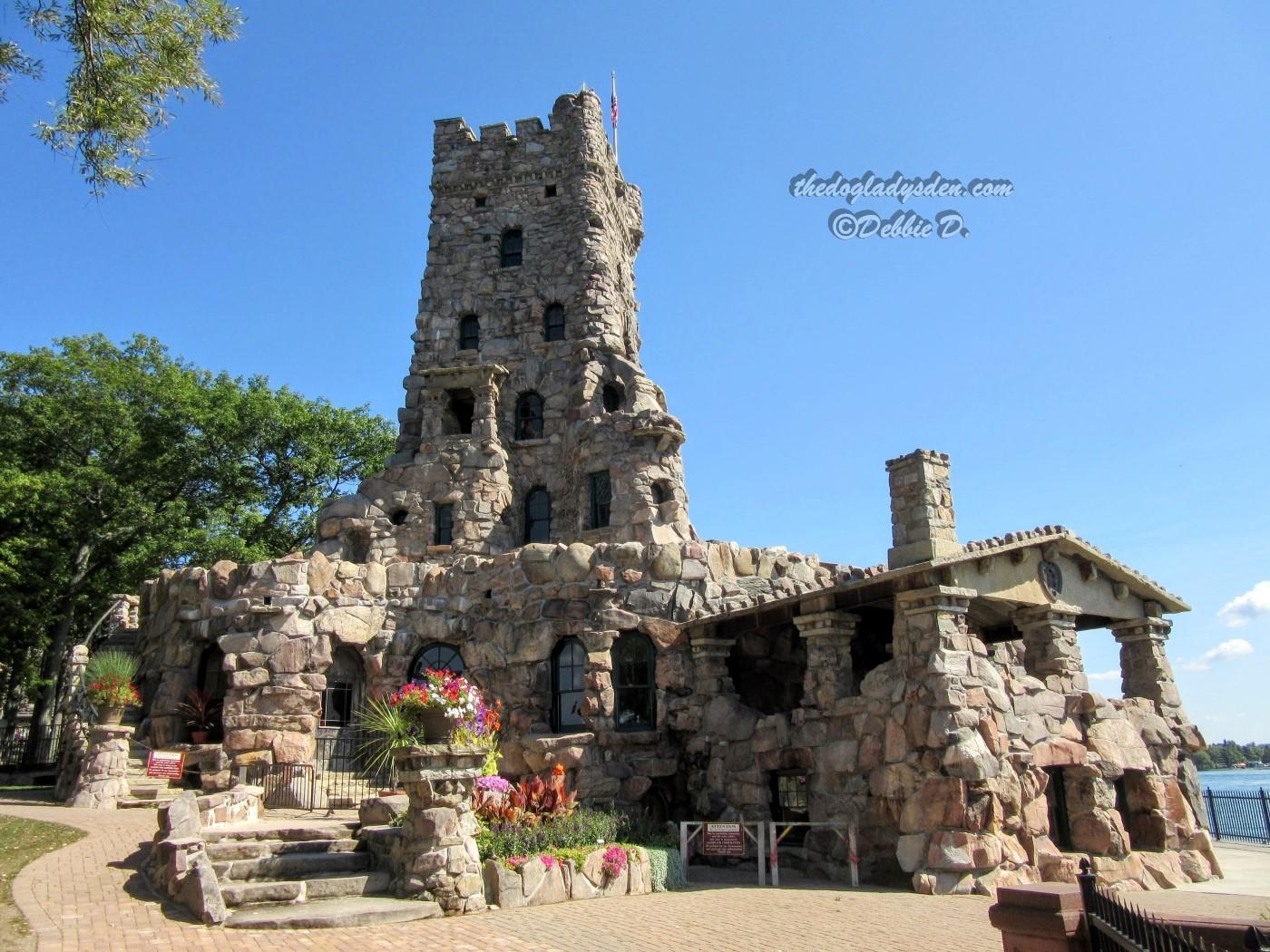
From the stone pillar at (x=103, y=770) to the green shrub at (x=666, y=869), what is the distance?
10543 millimetres

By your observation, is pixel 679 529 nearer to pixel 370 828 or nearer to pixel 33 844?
pixel 370 828

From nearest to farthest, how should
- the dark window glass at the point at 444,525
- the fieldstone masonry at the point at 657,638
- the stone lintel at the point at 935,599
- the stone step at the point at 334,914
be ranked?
the stone step at the point at 334,914 < the fieldstone masonry at the point at 657,638 < the stone lintel at the point at 935,599 < the dark window glass at the point at 444,525

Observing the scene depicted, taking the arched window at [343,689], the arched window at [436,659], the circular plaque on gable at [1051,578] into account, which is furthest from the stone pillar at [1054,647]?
the arched window at [343,689]

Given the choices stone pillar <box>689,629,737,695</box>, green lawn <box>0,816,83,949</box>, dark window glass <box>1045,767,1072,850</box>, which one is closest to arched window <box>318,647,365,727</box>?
green lawn <box>0,816,83,949</box>

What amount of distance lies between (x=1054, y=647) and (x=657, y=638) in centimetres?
728

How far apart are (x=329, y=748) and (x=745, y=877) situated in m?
9.82

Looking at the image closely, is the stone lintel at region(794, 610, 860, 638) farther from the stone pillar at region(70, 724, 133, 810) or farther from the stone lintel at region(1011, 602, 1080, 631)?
the stone pillar at region(70, 724, 133, 810)

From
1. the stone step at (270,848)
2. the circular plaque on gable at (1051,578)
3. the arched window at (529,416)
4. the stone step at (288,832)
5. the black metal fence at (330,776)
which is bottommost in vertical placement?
the stone step at (270,848)

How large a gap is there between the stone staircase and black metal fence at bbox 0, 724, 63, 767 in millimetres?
18190

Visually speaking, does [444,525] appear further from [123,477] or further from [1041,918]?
[1041,918]

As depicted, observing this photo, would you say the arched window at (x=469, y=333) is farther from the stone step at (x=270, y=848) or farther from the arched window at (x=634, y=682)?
the stone step at (x=270, y=848)

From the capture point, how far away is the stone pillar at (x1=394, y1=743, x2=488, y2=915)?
455 inches

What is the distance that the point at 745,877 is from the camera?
50.3ft

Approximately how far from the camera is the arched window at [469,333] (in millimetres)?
29469
